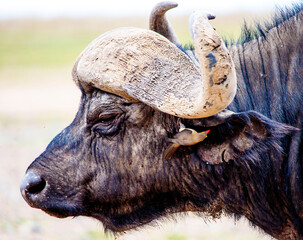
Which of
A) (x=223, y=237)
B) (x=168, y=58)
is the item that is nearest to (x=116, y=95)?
(x=168, y=58)

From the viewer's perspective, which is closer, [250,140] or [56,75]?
[250,140]

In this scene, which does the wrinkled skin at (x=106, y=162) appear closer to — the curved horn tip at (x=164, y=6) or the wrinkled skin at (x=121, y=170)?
the wrinkled skin at (x=121, y=170)

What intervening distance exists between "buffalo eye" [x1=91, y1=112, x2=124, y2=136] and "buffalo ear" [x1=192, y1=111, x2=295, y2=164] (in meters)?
0.69

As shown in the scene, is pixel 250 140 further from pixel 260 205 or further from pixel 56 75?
pixel 56 75

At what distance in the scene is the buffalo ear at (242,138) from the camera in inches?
145

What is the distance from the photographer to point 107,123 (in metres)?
4.18

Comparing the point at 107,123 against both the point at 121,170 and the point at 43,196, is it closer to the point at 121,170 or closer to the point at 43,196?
the point at 121,170

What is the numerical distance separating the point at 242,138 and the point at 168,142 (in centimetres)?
62

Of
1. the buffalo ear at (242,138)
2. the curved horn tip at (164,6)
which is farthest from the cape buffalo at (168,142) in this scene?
the curved horn tip at (164,6)

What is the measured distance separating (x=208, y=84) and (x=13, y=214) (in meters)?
5.64

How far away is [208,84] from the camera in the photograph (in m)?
3.37

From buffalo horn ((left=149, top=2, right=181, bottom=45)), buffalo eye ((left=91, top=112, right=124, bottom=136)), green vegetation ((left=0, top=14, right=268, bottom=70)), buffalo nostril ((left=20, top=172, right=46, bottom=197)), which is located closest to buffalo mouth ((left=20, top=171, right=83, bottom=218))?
buffalo nostril ((left=20, top=172, right=46, bottom=197))

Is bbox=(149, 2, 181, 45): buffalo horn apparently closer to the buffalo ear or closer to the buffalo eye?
the buffalo eye

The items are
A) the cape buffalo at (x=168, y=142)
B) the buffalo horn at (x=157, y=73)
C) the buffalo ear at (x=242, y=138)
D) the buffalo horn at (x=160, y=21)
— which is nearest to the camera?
the buffalo horn at (x=157, y=73)
